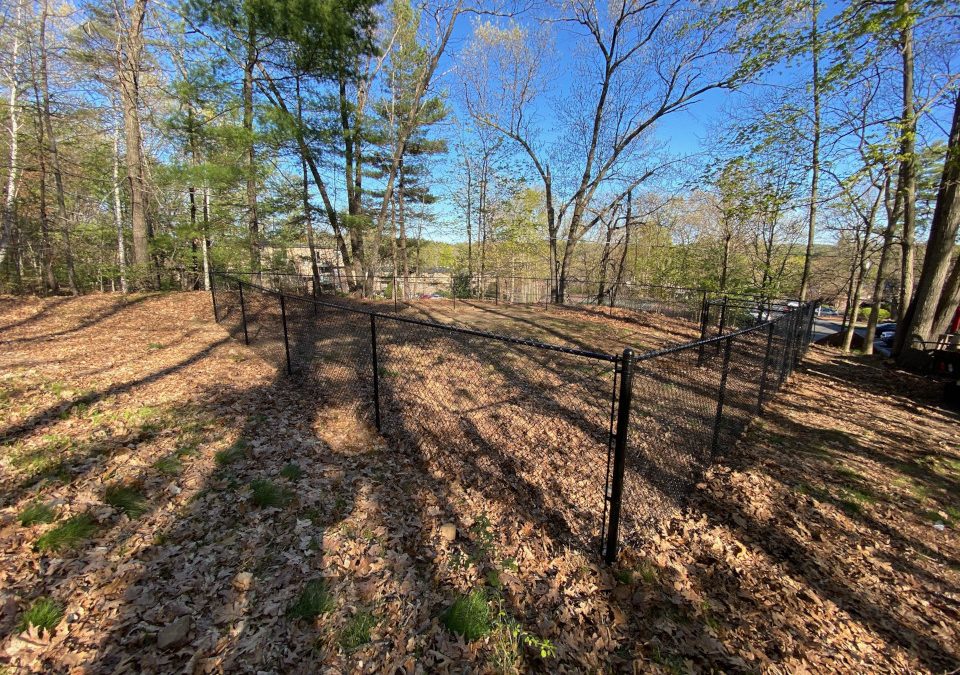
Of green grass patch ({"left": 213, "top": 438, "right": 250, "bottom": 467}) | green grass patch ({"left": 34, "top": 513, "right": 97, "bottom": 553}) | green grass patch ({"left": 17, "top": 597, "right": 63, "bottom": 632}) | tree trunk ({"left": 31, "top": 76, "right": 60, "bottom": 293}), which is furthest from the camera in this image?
tree trunk ({"left": 31, "top": 76, "right": 60, "bottom": 293})

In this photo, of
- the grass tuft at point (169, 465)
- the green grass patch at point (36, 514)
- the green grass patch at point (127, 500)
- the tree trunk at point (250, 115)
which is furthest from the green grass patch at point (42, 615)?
the tree trunk at point (250, 115)

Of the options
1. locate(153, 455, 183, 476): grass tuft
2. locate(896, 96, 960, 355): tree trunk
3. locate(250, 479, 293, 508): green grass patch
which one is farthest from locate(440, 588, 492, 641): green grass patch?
locate(896, 96, 960, 355): tree trunk

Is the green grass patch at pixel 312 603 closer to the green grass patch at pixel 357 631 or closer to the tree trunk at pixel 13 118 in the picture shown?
the green grass patch at pixel 357 631

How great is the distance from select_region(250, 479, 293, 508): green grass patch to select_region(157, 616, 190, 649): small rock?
1036 mm

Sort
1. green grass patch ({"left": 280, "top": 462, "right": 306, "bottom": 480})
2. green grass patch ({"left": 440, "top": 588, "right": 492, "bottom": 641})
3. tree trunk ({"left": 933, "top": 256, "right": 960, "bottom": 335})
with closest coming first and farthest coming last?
1. green grass patch ({"left": 440, "top": 588, "right": 492, "bottom": 641})
2. green grass patch ({"left": 280, "top": 462, "right": 306, "bottom": 480})
3. tree trunk ({"left": 933, "top": 256, "right": 960, "bottom": 335})

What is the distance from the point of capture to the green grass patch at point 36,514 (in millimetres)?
2578

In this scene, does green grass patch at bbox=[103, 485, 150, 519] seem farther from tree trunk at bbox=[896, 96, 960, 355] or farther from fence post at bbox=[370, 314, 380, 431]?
tree trunk at bbox=[896, 96, 960, 355]

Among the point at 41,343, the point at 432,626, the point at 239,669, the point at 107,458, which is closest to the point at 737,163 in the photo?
the point at 432,626

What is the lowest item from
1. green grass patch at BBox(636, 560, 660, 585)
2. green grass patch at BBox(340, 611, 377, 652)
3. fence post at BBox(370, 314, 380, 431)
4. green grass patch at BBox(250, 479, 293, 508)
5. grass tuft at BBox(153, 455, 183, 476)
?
green grass patch at BBox(340, 611, 377, 652)

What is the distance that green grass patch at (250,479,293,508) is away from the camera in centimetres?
305

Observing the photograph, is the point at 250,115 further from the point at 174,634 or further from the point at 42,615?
the point at 174,634

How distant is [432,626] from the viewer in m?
2.12

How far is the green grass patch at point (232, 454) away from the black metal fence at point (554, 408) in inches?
54.0

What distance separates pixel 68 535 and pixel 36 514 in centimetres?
44
